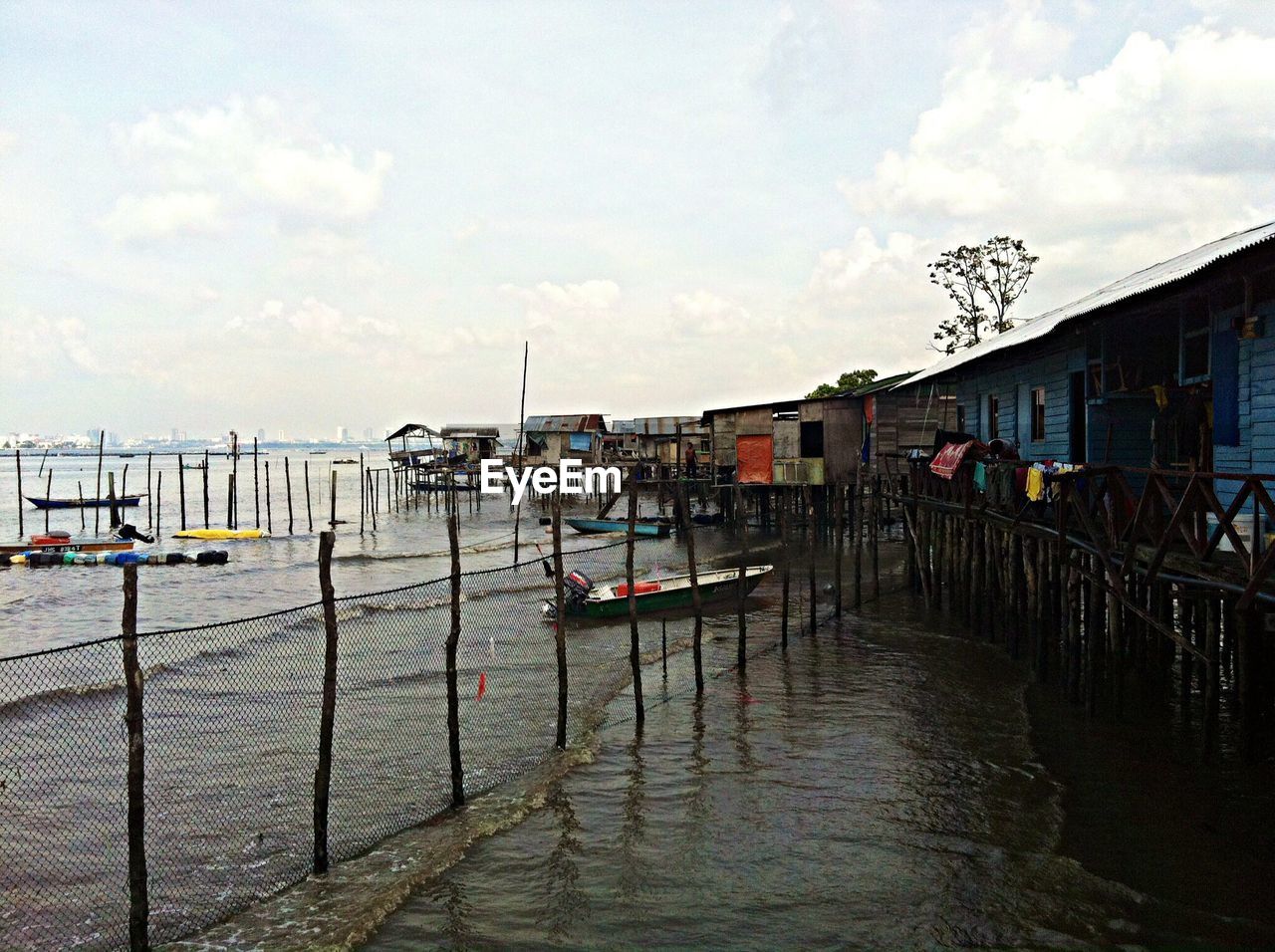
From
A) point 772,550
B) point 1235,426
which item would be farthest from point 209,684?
point 772,550

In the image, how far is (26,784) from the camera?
1105cm

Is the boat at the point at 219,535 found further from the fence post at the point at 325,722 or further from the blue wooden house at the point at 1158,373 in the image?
the fence post at the point at 325,722

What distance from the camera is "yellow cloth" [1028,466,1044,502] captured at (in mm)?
12922

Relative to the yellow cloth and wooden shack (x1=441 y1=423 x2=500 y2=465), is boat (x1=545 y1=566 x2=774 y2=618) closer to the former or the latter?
the yellow cloth

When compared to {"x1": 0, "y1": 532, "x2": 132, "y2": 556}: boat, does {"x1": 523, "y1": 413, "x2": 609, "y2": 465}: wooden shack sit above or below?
above

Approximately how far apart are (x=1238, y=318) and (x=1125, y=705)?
192 inches

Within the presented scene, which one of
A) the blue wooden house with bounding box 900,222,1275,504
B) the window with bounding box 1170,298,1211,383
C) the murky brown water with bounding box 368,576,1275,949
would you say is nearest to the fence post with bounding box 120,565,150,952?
the murky brown water with bounding box 368,576,1275,949

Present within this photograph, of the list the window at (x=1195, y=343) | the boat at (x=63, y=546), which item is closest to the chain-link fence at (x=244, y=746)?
the window at (x=1195, y=343)

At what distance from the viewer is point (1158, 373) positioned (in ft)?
49.6

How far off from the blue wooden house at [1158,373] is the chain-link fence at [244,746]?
24.8 feet

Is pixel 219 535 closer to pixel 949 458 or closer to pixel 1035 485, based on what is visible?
pixel 949 458

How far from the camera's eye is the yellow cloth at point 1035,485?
1292cm

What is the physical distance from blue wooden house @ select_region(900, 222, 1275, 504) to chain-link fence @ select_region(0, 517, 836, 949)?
298 inches

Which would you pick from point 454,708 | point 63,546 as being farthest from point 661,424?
point 454,708
